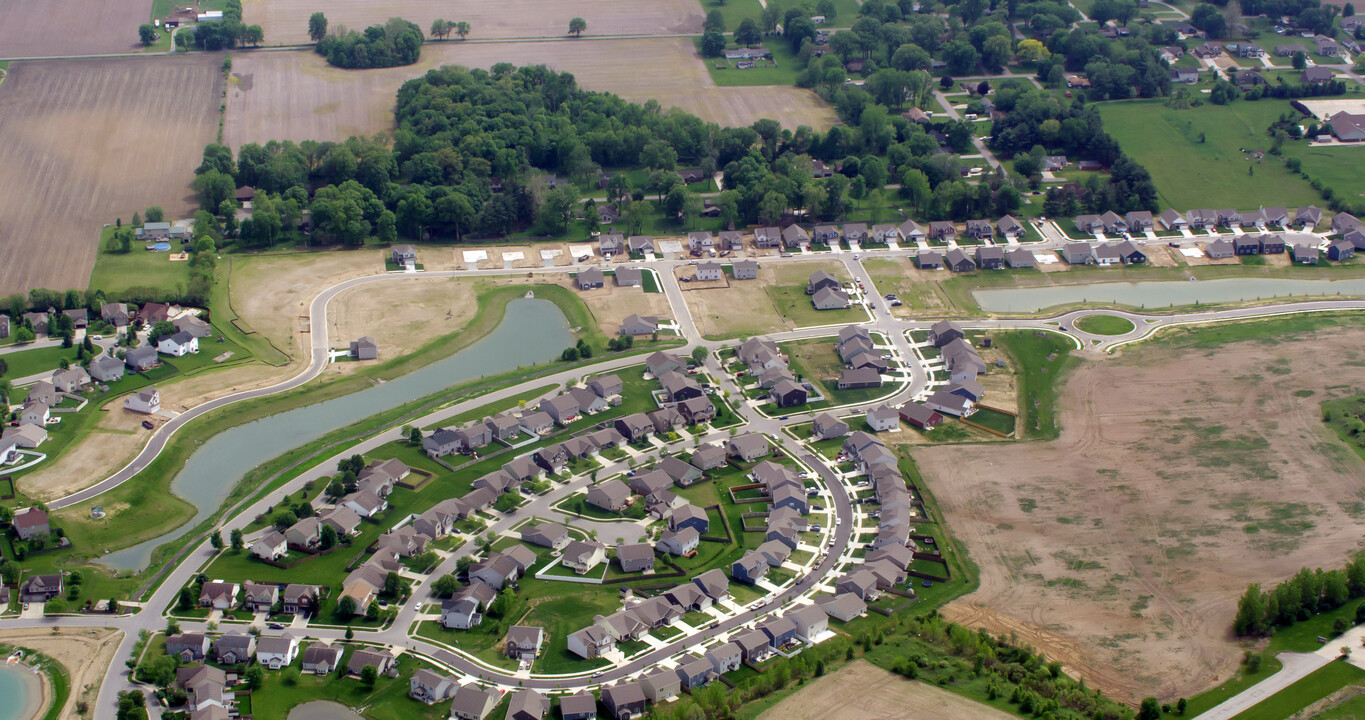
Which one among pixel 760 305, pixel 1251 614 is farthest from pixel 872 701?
pixel 760 305

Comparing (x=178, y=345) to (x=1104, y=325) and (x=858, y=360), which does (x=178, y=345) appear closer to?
(x=858, y=360)

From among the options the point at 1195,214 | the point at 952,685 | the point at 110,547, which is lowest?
the point at 110,547

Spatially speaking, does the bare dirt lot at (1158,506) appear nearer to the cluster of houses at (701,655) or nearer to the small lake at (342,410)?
the cluster of houses at (701,655)

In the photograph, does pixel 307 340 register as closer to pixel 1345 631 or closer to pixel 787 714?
pixel 787 714

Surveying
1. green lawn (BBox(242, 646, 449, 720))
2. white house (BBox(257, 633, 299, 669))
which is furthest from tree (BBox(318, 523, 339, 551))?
green lawn (BBox(242, 646, 449, 720))

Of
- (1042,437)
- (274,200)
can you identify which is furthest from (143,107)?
(1042,437)

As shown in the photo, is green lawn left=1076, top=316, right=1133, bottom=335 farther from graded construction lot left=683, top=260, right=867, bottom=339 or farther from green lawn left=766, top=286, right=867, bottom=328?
graded construction lot left=683, top=260, right=867, bottom=339

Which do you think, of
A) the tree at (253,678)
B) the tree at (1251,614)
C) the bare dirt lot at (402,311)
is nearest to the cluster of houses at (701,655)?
the tree at (253,678)
